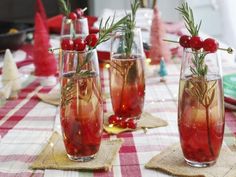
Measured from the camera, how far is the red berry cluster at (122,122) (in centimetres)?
100

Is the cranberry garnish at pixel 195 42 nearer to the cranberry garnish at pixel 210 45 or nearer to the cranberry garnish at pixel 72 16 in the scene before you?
the cranberry garnish at pixel 210 45

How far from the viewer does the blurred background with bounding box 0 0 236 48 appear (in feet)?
9.33

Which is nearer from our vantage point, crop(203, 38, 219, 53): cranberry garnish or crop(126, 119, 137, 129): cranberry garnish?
crop(203, 38, 219, 53): cranberry garnish

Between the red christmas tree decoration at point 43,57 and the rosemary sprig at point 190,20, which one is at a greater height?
the rosemary sprig at point 190,20

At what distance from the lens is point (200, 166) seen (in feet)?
2.52

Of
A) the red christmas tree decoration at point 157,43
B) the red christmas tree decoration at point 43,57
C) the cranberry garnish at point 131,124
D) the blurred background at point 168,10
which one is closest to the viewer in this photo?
the cranberry garnish at point 131,124

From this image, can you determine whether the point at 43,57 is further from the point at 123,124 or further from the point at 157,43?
the point at 123,124

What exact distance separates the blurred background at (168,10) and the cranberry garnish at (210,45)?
2.02 meters

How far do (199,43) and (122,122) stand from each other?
31 centimetres

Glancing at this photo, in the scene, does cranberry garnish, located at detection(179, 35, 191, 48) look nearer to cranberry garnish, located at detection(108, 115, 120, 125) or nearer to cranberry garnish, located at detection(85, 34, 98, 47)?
cranberry garnish, located at detection(85, 34, 98, 47)

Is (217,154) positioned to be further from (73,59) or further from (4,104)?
(4,104)

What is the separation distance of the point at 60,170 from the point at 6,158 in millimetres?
126

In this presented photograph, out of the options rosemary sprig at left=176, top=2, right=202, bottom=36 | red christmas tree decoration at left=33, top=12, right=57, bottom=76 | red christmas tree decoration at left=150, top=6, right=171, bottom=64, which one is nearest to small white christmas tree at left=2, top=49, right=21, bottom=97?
red christmas tree decoration at left=33, top=12, right=57, bottom=76

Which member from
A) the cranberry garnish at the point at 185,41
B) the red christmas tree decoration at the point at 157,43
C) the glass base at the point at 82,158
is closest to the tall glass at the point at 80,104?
the glass base at the point at 82,158
